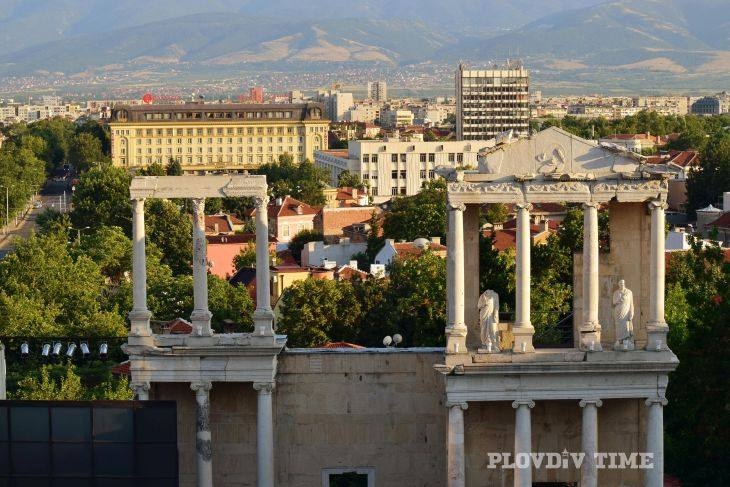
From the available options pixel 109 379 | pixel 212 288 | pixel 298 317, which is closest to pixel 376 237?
pixel 212 288

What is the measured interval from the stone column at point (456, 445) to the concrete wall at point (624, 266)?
3.77 metres

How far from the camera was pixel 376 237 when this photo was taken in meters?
130

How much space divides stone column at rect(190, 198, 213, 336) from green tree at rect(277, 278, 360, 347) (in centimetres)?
3558

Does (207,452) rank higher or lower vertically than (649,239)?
lower

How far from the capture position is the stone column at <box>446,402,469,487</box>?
1599 inches

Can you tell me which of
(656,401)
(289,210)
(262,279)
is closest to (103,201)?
(289,210)

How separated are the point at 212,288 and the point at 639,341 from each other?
5130cm

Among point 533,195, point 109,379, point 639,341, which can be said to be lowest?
point 109,379

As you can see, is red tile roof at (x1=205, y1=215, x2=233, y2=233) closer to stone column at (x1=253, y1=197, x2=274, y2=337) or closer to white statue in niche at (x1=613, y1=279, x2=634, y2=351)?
stone column at (x1=253, y1=197, x2=274, y2=337)

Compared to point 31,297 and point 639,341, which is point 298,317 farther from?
point 639,341

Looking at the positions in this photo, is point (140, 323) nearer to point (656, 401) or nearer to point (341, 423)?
Answer: point (341, 423)

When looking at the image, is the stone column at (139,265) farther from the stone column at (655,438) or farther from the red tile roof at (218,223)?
the red tile roof at (218,223)

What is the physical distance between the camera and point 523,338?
1610 inches

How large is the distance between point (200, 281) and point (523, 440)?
8294mm
